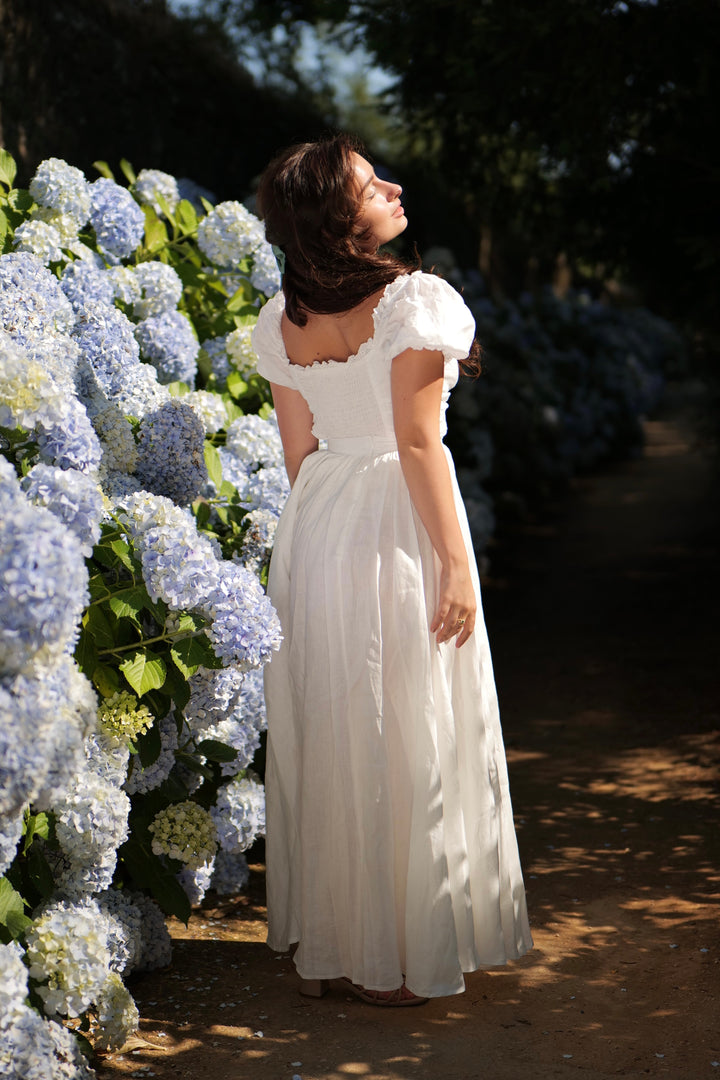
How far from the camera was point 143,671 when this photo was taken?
2.41 metres

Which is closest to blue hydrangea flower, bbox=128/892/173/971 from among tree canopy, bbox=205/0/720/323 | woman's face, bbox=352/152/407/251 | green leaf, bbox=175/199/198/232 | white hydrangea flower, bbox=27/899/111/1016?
white hydrangea flower, bbox=27/899/111/1016

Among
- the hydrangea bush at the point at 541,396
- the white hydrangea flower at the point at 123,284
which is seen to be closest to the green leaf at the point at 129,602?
the white hydrangea flower at the point at 123,284

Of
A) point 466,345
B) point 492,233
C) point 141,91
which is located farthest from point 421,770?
point 492,233

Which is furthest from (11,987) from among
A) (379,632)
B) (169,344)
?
(169,344)

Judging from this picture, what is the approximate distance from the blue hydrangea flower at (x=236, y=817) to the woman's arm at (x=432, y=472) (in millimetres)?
1022

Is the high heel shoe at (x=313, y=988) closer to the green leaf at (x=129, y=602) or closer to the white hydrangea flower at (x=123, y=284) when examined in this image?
the green leaf at (x=129, y=602)

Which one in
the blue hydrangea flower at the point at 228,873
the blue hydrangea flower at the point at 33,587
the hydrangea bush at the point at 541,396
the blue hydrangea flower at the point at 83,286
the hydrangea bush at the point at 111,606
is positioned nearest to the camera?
the blue hydrangea flower at the point at 33,587

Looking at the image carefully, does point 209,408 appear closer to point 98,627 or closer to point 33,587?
point 98,627

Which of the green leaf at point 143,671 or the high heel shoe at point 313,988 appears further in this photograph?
the high heel shoe at point 313,988

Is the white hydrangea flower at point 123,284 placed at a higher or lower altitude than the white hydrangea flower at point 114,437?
higher

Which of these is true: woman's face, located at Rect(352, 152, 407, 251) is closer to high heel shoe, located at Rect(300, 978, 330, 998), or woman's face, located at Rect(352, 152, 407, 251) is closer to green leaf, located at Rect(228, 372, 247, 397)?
green leaf, located at Rect(228, 372, 247, 397)

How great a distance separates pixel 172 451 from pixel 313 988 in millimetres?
1376

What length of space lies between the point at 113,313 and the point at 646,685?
3510 millimetres

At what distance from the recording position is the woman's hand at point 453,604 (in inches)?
101
